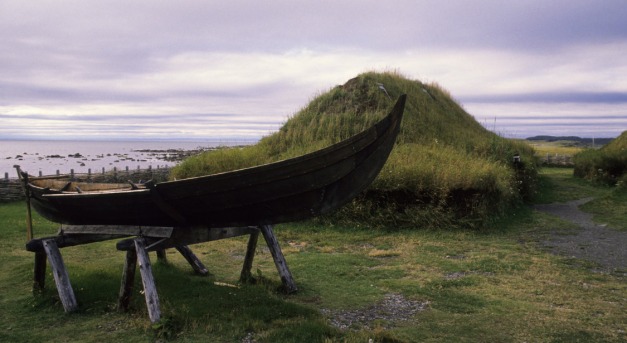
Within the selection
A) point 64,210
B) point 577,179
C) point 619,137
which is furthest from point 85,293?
point 619,137

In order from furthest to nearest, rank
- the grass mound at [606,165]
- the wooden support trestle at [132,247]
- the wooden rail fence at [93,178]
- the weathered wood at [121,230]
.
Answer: the grass mound at [606,165]
the wooden rail fence at [93,178]
the weathered wood at [121,230]
the wooden support trestle at [132,247]

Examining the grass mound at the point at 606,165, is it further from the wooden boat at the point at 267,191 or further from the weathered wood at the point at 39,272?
the weathered wood at the point at 39,272

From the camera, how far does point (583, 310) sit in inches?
218

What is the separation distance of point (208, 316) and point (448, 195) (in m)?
8.12

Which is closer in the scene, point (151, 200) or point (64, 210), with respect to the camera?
point (151, 200)

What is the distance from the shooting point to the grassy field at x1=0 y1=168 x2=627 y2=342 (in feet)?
15.7

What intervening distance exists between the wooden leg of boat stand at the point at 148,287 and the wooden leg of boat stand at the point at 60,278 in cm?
119

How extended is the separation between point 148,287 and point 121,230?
A: 0.96 meters

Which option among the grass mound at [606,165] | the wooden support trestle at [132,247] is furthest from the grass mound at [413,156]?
the wooden support trestle at [132,247]

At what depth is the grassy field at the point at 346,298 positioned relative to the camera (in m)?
4.79

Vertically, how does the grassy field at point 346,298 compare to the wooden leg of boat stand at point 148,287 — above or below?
below

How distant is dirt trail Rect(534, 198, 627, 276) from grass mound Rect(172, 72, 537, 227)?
5.91ft

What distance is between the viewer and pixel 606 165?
1977 cm

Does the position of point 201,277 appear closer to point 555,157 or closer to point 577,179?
point 577,179
